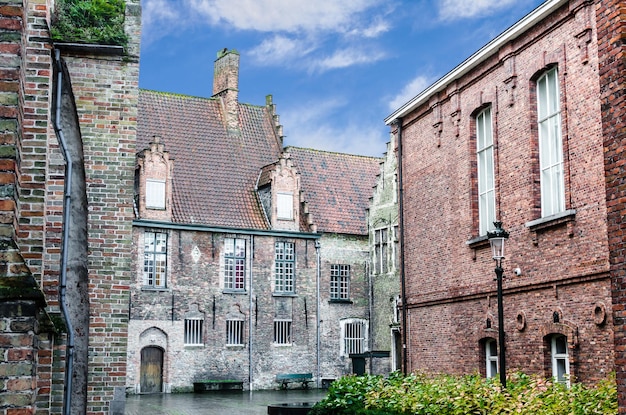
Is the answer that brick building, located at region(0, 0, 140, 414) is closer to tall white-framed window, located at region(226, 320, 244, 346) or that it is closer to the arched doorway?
the arched doorway

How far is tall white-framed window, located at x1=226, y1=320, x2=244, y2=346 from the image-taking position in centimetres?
3591

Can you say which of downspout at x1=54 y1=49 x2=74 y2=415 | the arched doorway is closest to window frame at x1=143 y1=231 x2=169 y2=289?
the arched doorway

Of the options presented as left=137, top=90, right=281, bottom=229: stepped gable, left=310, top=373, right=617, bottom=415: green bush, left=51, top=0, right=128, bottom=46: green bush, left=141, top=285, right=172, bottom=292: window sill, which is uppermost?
left=137, top=90, right=281, bottom=229: stepped gable

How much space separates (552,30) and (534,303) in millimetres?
5561

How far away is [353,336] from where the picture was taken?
3856 cm

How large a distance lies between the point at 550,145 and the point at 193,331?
22.0 metres

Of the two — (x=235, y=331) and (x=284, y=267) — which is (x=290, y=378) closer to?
(x=235, y=331)

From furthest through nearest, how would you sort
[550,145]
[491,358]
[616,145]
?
[491,358], [550,145], [616,145]

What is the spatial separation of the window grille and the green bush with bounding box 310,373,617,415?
20.0 meters

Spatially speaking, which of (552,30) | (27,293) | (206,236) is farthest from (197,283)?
(27,293)

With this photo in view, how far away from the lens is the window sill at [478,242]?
60.7 ft

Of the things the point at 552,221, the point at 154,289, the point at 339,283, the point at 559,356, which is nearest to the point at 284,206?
the point at 339,283

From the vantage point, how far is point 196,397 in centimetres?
3111

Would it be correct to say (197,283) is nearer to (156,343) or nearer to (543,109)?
(156,343)
